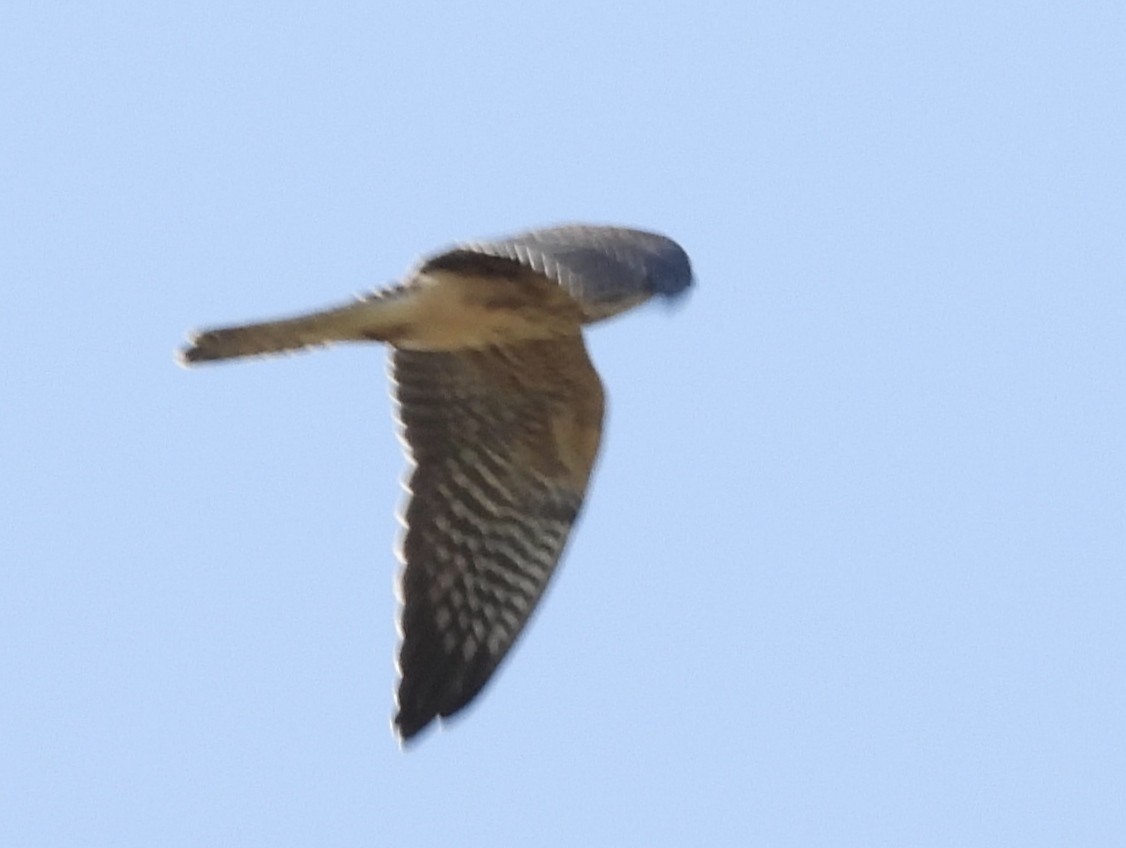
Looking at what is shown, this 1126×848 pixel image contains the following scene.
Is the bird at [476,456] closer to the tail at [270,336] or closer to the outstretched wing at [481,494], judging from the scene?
the outstretched wing at [481,494]

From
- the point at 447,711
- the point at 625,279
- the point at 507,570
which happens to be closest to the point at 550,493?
the point at 507,570

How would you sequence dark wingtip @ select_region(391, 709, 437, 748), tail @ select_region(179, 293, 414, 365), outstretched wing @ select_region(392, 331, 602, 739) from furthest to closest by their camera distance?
outstretched wing @ select_region(392, 331, 602, 739), dark wingtip @ select_region(391, 709, 437, 748), tail @ select_region(179, 293, 414, 365)

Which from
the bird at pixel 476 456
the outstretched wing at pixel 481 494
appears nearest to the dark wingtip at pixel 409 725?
the bird at pixel 476 456

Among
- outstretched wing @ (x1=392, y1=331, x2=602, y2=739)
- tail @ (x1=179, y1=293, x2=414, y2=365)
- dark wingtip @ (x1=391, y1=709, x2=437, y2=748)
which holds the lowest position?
dark wingtip @ (x1=391, y1=709, x2=437, y2=748)

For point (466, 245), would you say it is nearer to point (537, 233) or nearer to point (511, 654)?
point (537, 233)

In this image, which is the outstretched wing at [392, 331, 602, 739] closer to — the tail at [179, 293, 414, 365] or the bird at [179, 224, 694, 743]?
the bird at [179, 224, 694, 743]

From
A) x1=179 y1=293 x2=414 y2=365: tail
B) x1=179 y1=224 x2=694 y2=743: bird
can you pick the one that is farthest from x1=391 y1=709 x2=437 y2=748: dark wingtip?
x1=179 y1=293 x2=414 y2=365: tail
